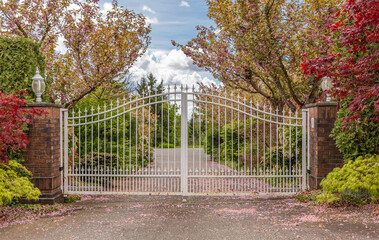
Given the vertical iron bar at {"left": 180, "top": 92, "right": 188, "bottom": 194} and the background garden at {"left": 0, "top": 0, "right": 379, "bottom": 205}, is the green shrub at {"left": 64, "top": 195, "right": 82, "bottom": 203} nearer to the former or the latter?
the background garden at {"left": 0, "top": 0, "right": 379, "bottom": 205}

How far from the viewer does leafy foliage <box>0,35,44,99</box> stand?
223 inches

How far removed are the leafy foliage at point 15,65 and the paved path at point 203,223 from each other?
2546mm

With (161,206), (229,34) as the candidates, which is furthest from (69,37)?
(161,206)

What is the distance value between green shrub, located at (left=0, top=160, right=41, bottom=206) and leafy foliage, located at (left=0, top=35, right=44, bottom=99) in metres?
1.37

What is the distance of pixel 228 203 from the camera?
5.76 m

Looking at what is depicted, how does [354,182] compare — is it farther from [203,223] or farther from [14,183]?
[14,183]

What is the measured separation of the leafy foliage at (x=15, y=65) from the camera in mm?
5676

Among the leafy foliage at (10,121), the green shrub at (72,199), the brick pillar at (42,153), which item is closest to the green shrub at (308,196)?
the green shrub at (72,199)

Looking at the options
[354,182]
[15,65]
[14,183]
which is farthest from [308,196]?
[15,65]

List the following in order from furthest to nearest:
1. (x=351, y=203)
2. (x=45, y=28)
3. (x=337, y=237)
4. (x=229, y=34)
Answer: (x=45, y=28)
(x=229, y=34)
(x=351, y=203)
(x=337, y=237)

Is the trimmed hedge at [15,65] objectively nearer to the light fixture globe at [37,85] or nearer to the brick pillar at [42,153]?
the light fixture globe at [37,85]

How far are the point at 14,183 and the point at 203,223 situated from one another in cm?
301

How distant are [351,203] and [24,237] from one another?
4.86 meters

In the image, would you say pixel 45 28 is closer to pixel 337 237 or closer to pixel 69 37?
pixel 69 37
